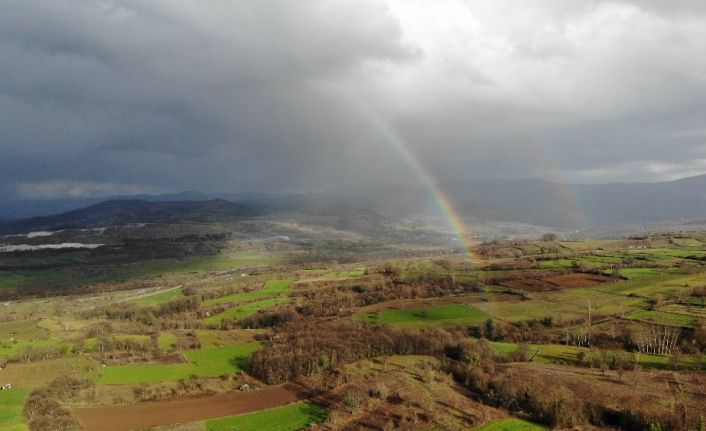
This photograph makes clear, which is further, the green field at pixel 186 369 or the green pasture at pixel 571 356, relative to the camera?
the green field at pixel 186 369

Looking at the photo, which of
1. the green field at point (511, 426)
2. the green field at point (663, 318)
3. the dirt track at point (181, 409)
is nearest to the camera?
the green field at point (511, 426)

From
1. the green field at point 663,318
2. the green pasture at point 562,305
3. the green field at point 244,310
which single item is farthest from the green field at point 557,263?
the green field at point 244,310

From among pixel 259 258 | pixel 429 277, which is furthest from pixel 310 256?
pixel 429 277

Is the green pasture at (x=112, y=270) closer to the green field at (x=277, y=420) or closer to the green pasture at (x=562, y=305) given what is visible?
the green pasture at (x=562, y=305)

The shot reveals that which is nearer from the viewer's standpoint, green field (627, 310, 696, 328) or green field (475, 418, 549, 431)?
green field (475, 418, 549, 431)

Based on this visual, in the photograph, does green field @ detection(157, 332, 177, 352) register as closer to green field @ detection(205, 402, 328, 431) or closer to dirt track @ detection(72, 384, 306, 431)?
dirt track @ detection(72, 384, 306, 431)

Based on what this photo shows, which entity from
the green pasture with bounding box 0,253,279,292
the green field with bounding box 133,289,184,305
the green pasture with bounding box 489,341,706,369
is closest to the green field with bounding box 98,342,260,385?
the green pasture with bounding box 489,341,706,369

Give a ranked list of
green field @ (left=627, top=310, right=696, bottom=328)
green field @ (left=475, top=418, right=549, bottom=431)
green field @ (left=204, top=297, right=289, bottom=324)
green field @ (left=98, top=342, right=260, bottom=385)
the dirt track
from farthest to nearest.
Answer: green field @ (left=204, top=297, right=289, bottom=324)
green field @ (left=627, top=310, right=696, bottom=328)
green field @ (left=98, top=342, right=260, bottom=385)
the dirt track
green field @ (left=475, top=418, right=549, bottom=431)
